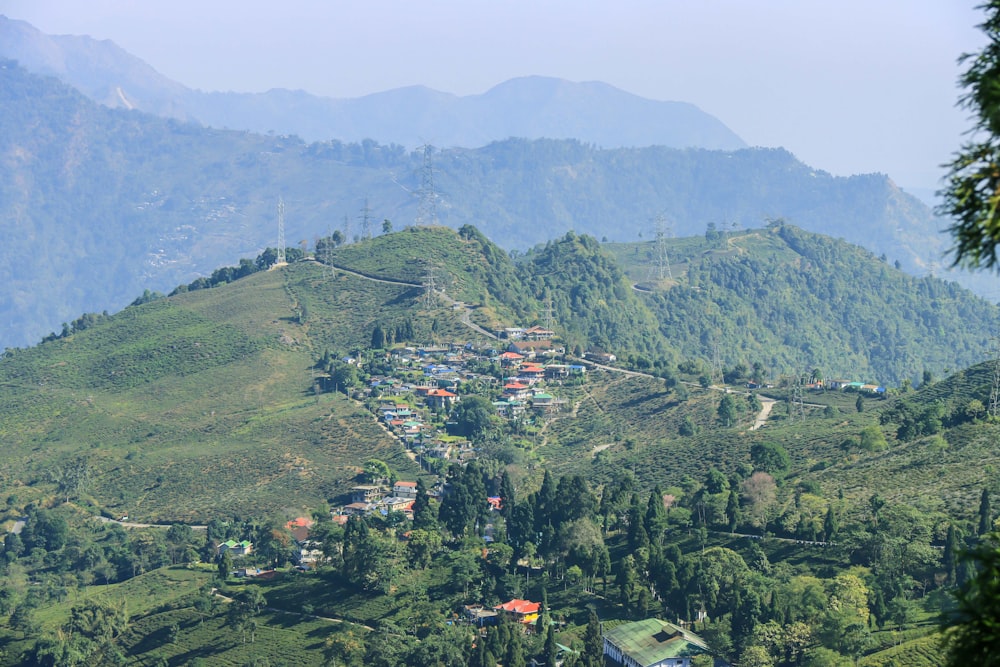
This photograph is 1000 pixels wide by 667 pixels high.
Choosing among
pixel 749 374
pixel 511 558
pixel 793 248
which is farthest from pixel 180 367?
pixel 793 248

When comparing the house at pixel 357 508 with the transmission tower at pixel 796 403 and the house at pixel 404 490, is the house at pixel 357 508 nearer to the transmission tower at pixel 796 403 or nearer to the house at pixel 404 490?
the house at pixel 404 490

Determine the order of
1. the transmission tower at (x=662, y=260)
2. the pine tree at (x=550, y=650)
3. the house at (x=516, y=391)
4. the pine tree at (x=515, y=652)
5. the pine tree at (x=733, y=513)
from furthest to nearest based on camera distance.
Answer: the transmission tower at (x=662, y=260) → the house at (x=516, y=391) → the pine tree at (x=733, y=513) → the pine tree at (x=550, y=650) → the pine tree at (x=515, y=652)

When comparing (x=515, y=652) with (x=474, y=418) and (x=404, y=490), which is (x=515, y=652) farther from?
(x=474, y=418)

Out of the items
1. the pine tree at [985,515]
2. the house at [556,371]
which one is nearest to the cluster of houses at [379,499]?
the house at [556,371]

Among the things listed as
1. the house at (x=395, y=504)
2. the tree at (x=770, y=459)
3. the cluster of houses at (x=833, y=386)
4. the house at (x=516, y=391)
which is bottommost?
the house at (x=395, y=504)

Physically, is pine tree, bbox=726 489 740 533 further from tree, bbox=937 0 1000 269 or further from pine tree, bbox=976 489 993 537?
tree, bbox=937 0 1000 269

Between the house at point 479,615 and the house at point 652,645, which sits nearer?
the house at point 652,645
